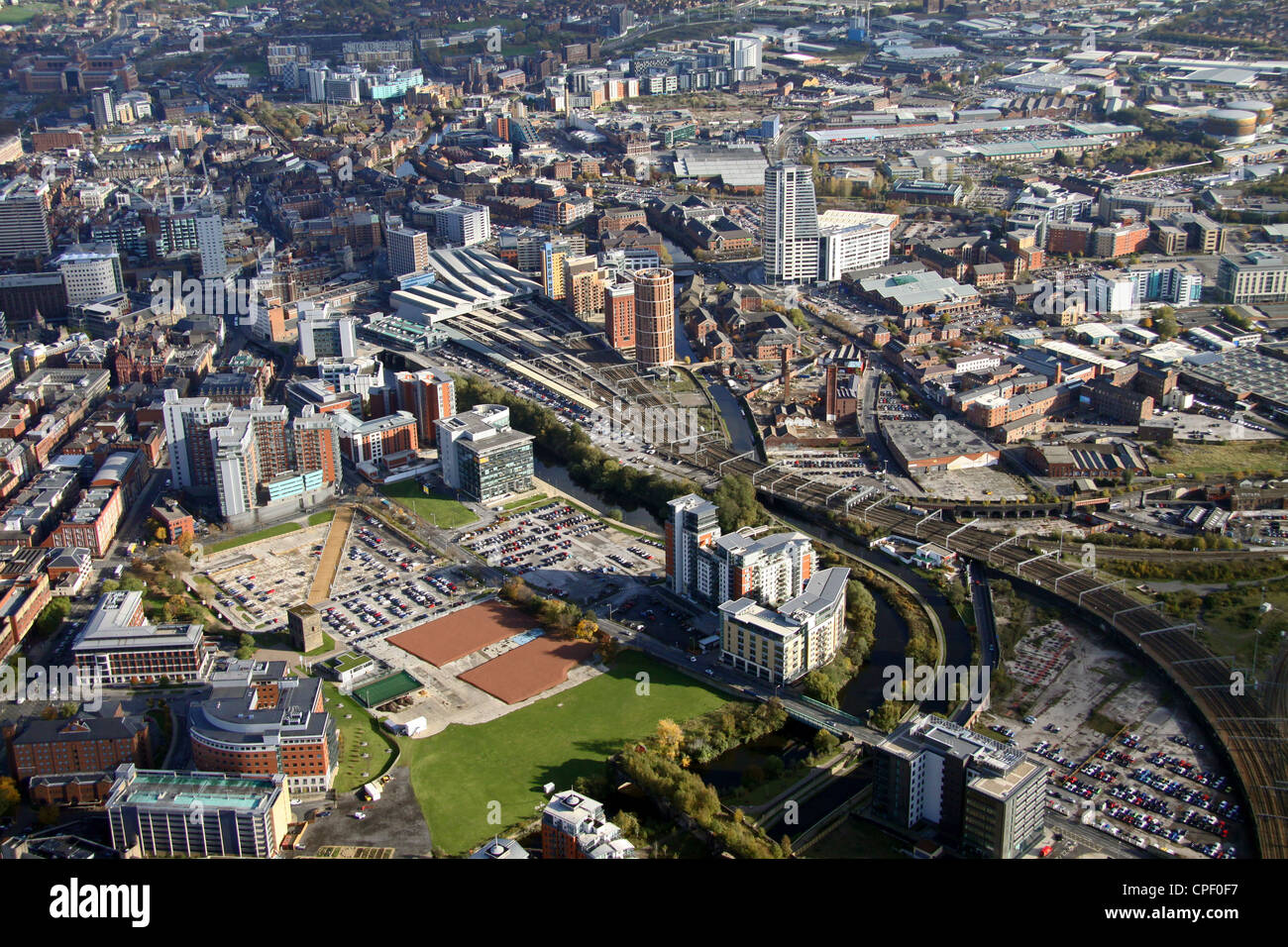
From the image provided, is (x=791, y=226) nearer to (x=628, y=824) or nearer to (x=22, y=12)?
(x=628, y=824)

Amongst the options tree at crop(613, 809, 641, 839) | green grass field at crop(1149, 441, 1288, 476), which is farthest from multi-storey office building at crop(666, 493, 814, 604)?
green grass field at crop(1149, 441, 1288, 476)

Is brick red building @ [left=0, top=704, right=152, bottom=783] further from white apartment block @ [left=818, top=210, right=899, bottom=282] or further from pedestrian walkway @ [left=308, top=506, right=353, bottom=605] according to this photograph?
white apartment block @ [left=818, top=210, right=899, bottom=282]

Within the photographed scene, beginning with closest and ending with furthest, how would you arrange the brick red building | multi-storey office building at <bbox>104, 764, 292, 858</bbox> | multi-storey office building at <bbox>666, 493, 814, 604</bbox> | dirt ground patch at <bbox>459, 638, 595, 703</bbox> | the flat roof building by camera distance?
1. multi-storey office building at <bbox>104, 764, 292, 858</bbox>
2. the brick red building
3. dirt ground patch at <bbox>459, 638, 595, 703</bbox>
4. multi-storey office building at <bbox>666, 493, 814, 604</bbox>
5. the flat roof building

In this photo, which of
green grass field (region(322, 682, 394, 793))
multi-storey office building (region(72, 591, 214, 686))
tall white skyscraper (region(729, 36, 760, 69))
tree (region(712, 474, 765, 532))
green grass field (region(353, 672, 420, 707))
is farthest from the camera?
tall white skyscraper (region(729, 36, 760, 69))

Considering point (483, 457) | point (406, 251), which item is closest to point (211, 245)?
point (406, 251)

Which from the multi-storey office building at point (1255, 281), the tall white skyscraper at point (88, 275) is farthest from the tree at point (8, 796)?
the multi-storey office building at point (1255, 281)

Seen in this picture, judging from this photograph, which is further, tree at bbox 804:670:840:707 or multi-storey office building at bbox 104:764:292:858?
tree at bbox 804:670:840:707
